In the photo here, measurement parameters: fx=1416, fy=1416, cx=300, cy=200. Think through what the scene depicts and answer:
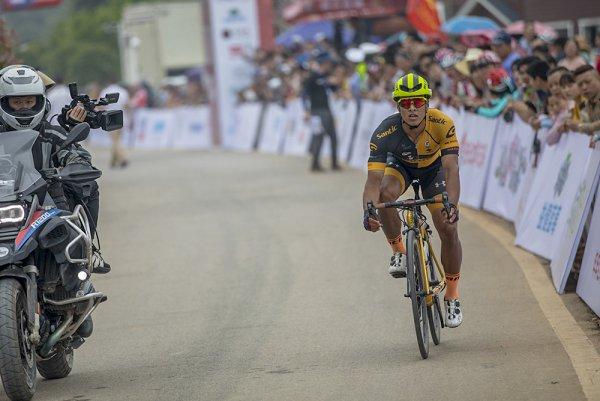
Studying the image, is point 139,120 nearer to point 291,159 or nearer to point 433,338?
point 291,159

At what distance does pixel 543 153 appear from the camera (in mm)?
13930

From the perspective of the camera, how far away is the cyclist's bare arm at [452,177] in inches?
366

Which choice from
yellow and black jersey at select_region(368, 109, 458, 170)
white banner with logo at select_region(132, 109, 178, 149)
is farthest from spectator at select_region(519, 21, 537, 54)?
white banner with logo at select_region(132, 109, 178, 149)

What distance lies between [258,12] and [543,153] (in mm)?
26506

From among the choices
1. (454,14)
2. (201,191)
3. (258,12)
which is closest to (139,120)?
(258,12)

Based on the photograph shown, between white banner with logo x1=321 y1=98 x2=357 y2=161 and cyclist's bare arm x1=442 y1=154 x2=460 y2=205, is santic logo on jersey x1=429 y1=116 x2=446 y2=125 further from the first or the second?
white banner with logo x1=321 y1=98 x2=357 y2=161

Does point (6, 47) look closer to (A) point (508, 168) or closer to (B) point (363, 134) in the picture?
(A) point (508, 168)

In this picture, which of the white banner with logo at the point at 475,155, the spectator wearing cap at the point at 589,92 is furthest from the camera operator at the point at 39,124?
the white banner with logo at the point at 475,155

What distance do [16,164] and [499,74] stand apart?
32.9ft

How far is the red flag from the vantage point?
26109 mm

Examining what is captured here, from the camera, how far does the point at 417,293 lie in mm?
8883

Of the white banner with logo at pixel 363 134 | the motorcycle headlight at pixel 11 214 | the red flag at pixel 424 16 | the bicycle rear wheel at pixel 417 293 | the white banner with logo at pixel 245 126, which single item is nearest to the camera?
the motorcycle headlight at pixel 11 214

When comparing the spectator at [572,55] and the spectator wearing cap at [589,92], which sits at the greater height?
the spectator wearing cap at [589,92]

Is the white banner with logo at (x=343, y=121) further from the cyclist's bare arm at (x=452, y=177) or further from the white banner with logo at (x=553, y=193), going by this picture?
the cyclist's bare arm at (x=452, y=177)
